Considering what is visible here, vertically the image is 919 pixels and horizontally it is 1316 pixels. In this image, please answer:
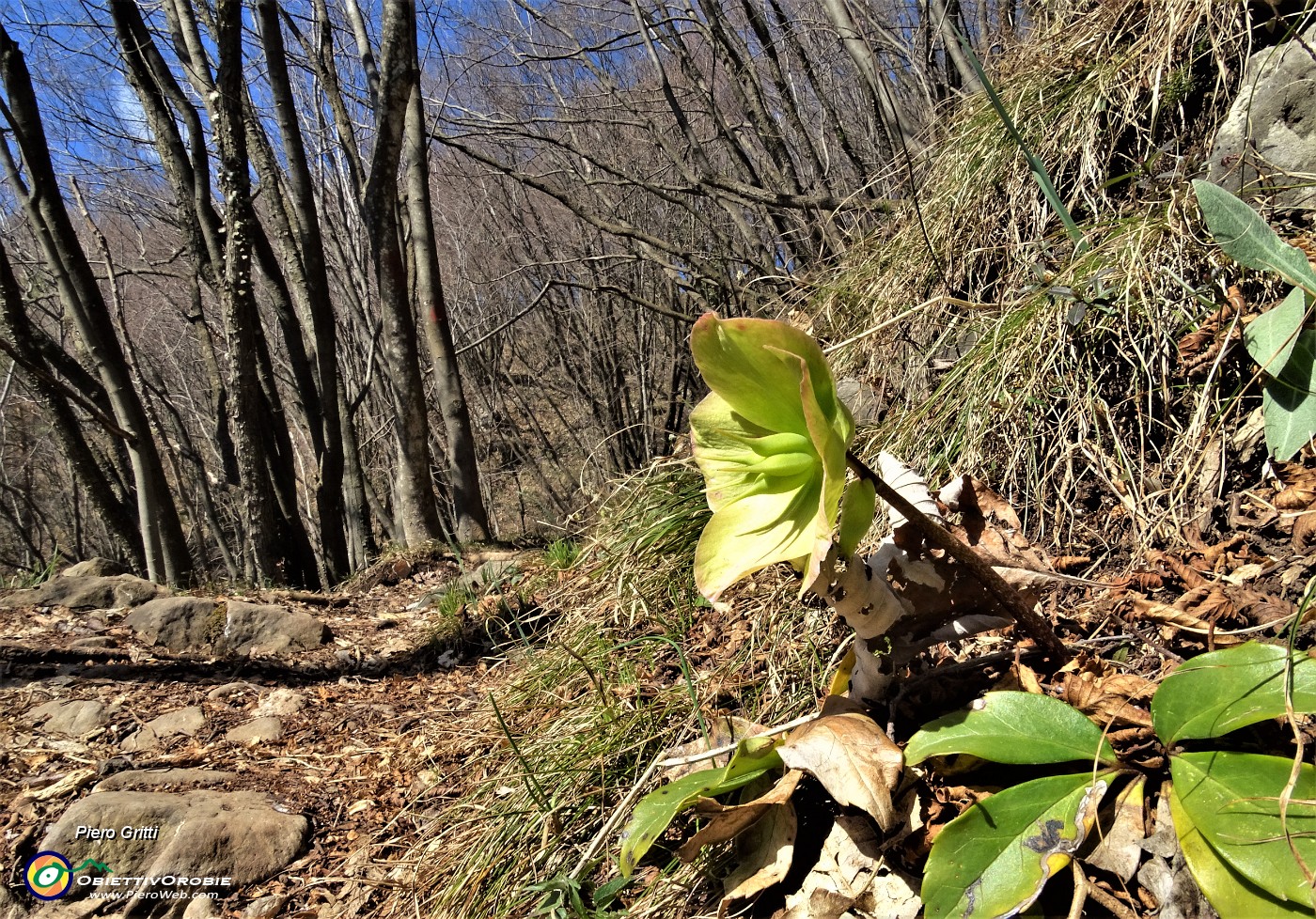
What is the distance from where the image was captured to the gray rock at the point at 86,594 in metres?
4.27

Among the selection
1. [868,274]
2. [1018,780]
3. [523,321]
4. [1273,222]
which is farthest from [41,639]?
[523,321]

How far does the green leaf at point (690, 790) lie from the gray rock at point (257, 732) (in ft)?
6.79

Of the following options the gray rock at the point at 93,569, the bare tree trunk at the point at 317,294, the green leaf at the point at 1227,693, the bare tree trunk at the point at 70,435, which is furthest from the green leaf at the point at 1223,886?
the bare tree trunk at the point at 70,435

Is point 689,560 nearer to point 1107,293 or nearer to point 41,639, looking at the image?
point 1107,293

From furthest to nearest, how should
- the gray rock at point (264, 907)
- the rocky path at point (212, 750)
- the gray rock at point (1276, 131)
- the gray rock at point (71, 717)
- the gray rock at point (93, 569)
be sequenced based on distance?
the gray rock at point (93, 569) < the gray rock at point (71, 717) < the rocky path at point (212, 750) < the gray rock at point (264, 907) < the gray rock at point (1276, 131)

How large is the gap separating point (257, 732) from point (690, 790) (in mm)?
2221

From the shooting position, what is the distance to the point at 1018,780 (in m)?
1.11

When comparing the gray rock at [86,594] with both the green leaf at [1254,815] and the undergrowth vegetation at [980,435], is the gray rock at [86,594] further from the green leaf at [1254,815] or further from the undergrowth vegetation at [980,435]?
the green leaf at [1254,815]

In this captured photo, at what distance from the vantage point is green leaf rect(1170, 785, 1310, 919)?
80 cm

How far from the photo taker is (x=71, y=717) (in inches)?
114

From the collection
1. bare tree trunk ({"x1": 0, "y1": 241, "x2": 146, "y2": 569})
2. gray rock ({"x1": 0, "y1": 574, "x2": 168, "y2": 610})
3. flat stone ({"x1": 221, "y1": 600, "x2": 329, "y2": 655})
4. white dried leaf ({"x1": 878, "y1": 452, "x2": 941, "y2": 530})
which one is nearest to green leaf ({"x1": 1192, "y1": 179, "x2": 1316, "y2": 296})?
white dried leaf ({"x1": 878, "y1": 452, "x2": 941, "y2": 530})

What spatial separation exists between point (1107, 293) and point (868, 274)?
3.63 ft

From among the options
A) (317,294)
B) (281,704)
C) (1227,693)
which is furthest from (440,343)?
(1227,693)

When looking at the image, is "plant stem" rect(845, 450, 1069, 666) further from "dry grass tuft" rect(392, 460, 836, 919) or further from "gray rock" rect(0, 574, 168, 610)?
"gray rock" rect(0, 574, 168, 610)
